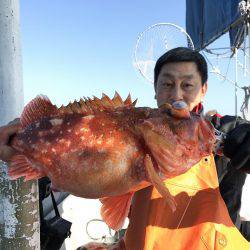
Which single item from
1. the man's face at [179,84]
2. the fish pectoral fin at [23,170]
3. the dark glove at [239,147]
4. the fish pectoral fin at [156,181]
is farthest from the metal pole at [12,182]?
the dark glove at [239,147]

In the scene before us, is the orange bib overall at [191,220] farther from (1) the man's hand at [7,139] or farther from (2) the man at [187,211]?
(1) the man's hand at [7,139]

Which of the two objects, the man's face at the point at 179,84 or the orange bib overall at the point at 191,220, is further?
the man's face at the point at 179,84

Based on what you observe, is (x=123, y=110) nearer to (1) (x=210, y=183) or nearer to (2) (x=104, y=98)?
(2) (x=104, y=98)

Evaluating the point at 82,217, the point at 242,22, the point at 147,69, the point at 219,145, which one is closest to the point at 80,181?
the point at 219,145

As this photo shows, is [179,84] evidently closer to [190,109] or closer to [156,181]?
[190,109]

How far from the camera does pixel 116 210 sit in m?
1.74

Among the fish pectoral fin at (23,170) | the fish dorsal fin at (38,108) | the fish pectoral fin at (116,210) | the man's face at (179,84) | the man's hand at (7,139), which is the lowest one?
the fish pectoral fin at (116,210)

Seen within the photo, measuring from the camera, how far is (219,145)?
2.01 meters

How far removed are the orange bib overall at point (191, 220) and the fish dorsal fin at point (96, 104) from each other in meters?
0.68

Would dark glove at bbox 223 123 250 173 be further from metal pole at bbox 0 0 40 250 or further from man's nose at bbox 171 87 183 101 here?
metal pole at bbox 0 0 40 250

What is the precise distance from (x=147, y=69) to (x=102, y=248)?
14.6 feet

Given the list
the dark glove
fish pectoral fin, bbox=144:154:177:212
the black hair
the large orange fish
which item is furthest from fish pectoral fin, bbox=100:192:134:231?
the black hair

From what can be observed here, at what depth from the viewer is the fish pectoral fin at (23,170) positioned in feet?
5.78

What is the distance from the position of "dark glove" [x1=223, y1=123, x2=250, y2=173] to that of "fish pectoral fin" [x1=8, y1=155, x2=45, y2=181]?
102 centimetres
